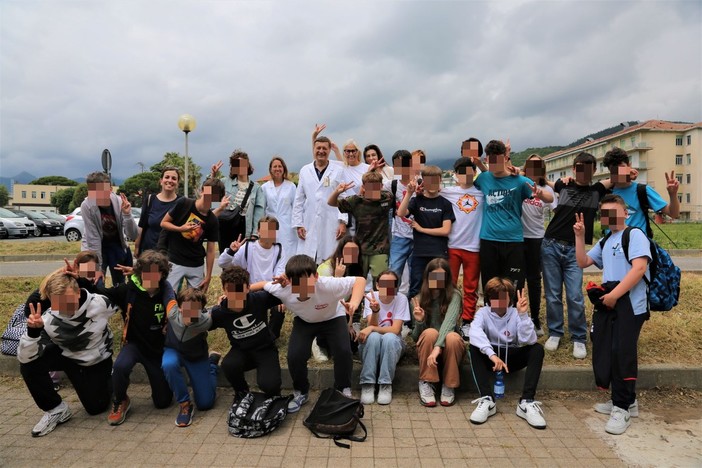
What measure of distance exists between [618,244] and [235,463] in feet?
11.7

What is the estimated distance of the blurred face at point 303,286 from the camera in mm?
3791

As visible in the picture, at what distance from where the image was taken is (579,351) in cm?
455

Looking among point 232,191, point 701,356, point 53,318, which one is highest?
point 232,191

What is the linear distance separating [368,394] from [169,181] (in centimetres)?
313

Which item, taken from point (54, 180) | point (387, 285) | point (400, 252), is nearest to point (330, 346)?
point (387, 285)

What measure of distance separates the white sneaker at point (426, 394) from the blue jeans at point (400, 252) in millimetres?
1484

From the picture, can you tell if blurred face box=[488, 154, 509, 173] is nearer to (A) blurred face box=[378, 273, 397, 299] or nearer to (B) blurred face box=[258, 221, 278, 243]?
(A) blurred face box=[378, 273, 397, 299]

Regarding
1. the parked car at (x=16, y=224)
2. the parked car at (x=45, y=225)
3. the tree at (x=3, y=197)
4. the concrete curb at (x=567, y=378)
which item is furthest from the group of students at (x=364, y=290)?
the tree at (x=3, y=197)

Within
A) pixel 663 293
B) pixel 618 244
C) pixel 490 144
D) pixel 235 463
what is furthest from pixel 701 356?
pixel 235 463

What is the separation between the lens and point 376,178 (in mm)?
5039

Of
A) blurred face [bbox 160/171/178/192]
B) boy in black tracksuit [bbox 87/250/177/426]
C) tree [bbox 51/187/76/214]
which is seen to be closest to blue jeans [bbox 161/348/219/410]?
boy in black tracksuit [bbox 87/250/177/426]

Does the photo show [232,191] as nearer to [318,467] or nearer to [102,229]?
[102,229]

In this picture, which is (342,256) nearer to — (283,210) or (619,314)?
(283,210)

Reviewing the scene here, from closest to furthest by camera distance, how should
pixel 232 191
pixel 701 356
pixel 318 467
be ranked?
pixel 318 467, pixel 701 356, pixel 232 191
